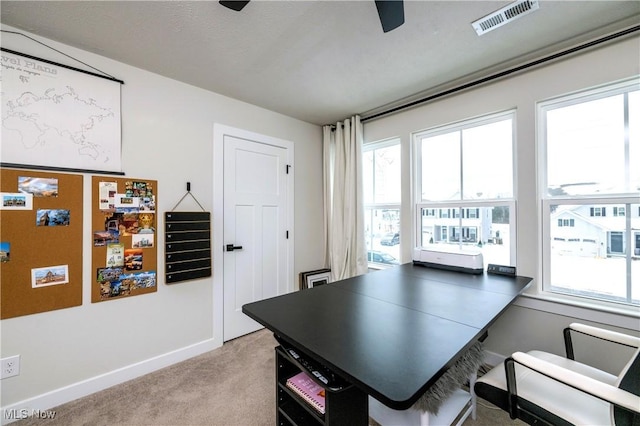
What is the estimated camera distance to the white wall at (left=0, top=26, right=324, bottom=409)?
173 cm

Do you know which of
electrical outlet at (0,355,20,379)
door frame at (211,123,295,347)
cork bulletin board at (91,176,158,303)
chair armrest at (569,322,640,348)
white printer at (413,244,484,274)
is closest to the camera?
chair armrest at (569,322,640,348)

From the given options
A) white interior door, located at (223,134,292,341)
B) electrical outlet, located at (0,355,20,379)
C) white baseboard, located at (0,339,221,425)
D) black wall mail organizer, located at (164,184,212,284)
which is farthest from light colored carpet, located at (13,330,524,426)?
black wall mail organizer, located at (164,184,212,284)

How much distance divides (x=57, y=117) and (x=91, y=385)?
6.40ft

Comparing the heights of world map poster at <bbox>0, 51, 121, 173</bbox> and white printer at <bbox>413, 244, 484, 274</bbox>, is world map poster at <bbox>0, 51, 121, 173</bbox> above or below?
above

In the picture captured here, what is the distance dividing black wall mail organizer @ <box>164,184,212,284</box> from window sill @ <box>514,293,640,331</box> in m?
2.78

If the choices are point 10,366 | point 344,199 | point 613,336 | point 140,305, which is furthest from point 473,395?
point 10,366

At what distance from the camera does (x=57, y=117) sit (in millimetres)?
1809

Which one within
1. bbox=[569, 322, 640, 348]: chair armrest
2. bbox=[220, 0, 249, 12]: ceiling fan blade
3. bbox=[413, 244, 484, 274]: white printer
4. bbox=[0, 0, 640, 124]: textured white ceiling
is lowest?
bbox=[569, 322, 640, 348]: chair armrest

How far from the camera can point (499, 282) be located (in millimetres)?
1942

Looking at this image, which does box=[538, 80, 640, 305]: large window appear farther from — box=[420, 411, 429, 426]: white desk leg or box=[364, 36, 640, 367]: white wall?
box=[420, 411, 429, 426]: white desk leg

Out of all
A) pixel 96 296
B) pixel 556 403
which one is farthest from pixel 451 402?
pixel 96 296

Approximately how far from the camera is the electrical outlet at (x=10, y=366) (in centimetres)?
163

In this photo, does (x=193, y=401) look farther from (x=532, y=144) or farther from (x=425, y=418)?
(x=532, y=144)

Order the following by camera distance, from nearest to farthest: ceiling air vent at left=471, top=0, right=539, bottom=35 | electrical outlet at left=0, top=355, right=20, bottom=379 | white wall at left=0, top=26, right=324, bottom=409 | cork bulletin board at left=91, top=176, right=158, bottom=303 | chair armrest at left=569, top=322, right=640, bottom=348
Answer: chair armrest at left=569, top=322, right=640, bottom=348 → ceiling air vent at left=471, top=0, right=539, bottom=35 → electrical outlet at left=0, top=355, right=20, bottom=379 → white wall at left=0, top=26, right=324, bottom=409 → cork bulletin board at left=91, top=176, right=158, bottom=303
